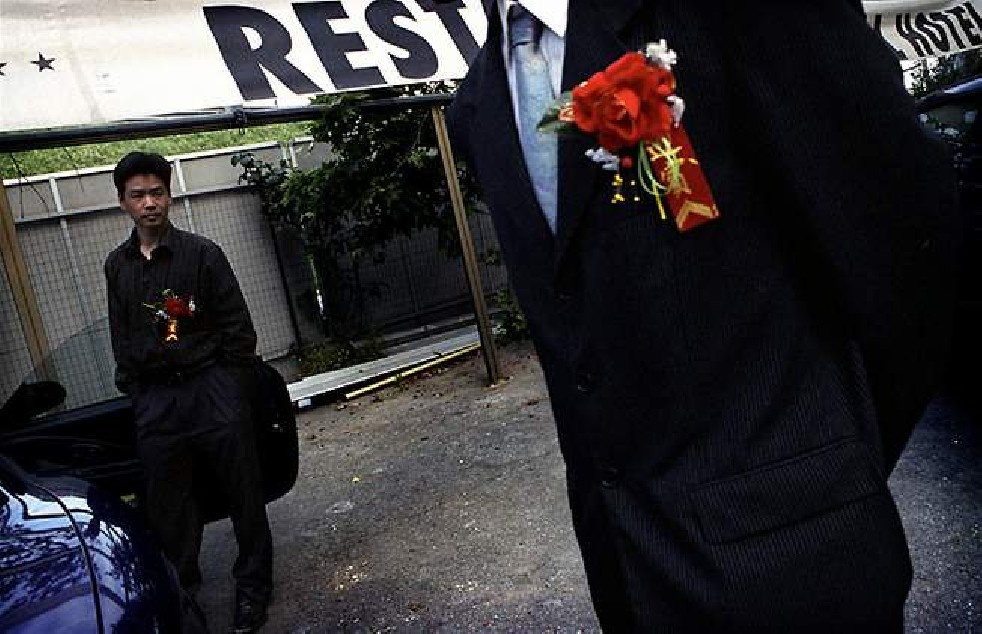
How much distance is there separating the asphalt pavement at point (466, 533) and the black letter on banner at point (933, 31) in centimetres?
423

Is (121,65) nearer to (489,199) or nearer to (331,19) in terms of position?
(331,19)

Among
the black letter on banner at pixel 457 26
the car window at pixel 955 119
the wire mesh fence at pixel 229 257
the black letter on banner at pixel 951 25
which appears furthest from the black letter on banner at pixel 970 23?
the wire mesh fence at pixel 229 257

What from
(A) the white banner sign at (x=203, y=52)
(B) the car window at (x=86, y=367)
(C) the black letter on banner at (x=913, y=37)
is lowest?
(B) the car window at (x=86, y=367)

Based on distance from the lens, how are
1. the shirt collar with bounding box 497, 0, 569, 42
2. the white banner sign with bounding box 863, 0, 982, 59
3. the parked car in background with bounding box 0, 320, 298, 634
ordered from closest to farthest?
the shirt collar with bounding box 497, 0, 569, 42 < the parked car in background with bounding box 0, 320, 298, 634 < the white banner sign with bounding box 863, 0, 982, 59

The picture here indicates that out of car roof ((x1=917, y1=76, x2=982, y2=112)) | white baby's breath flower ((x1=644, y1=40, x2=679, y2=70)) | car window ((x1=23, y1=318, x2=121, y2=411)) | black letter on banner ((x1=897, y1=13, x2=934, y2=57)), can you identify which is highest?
black letter on banner ((x1=897, y1=13, x2=934, y2=57))

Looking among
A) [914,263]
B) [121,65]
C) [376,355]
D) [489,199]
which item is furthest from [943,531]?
[376,355]

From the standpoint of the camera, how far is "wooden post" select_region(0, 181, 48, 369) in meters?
4.64

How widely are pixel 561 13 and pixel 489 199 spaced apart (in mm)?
355

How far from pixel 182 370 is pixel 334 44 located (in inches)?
96.0

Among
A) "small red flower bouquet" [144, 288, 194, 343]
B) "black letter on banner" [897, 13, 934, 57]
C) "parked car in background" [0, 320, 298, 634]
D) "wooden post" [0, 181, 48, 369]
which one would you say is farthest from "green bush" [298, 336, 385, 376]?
"black letter on banner" [897, 13, 934, 57]

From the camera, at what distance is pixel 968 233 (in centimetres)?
362

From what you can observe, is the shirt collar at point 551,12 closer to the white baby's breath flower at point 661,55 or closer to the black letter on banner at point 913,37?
the white baby's breath flower at point 661,55

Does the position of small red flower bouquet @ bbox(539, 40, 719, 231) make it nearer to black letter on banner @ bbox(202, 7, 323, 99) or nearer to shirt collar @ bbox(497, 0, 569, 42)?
shirt collar @ bbox(497, 0, 569, 42)

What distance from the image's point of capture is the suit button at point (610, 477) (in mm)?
1248
